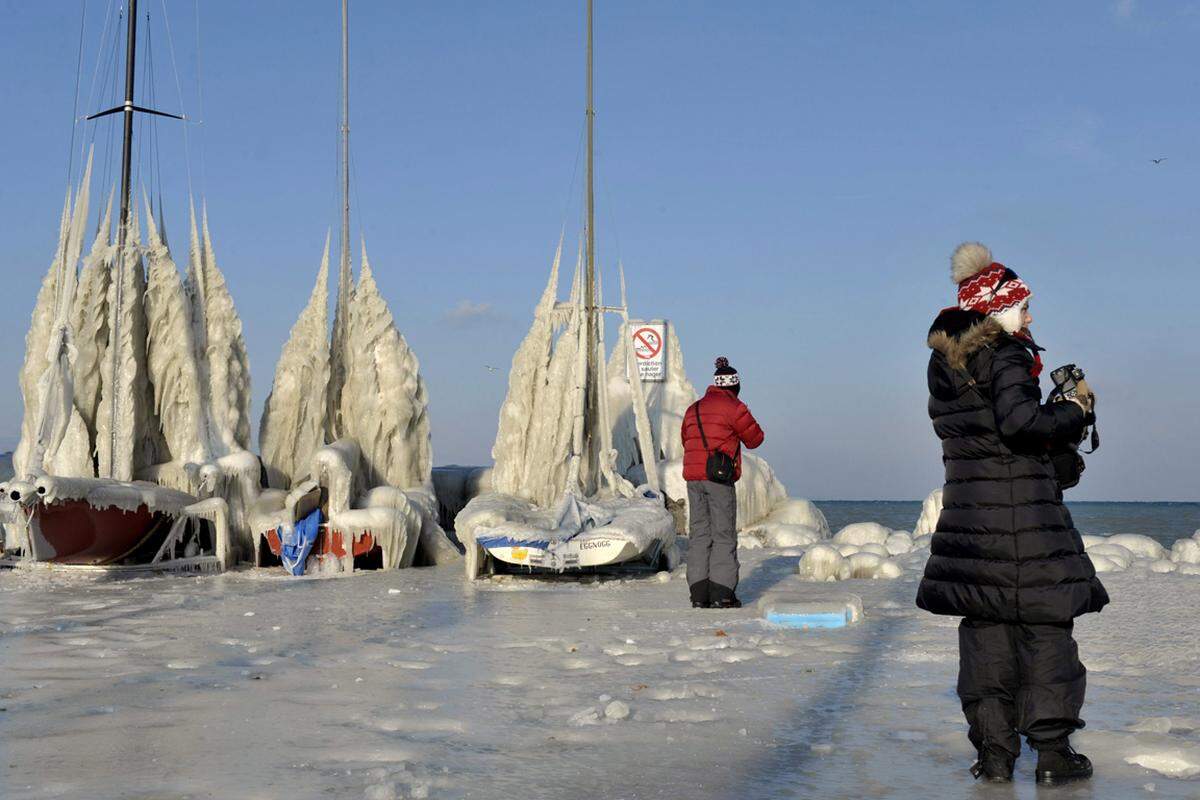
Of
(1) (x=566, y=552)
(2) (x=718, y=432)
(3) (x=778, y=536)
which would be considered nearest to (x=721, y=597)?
(2) (x=718, y=432)

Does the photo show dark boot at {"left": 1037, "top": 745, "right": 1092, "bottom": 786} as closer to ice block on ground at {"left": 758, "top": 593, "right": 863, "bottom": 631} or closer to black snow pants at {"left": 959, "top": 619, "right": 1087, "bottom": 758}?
black snow pants at {"left": 959, "top": 619, "right": 1087, "bottom": 758}

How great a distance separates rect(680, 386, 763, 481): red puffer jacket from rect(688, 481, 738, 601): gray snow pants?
0.13 metres

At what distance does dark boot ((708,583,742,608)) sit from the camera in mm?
8062

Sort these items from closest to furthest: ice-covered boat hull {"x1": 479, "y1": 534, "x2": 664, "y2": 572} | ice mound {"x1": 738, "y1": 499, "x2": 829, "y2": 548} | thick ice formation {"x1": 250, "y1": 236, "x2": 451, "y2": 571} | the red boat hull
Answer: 1. ice-covered boat hull {"x1": 479, "y1": 534, "x2": 664, "y2": 572}
2. the red boat hull
3. thick ice formation {"x1": 250, "y1": 236, "x2": 451, "y2": 571}
4. ice mound {"x1": 738, "y1": 499, "x2": 829, "y2": 548}

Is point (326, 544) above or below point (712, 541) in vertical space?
below

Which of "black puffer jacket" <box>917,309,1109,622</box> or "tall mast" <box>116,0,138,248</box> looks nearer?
"black puffer jacket" <box>917,309,1109,622</box>

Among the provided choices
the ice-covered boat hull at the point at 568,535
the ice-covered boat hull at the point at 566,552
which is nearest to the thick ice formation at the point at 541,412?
the ice-covered boat hull at the point at 568,535

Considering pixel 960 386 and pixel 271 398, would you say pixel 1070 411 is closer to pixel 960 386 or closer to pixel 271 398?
pixel 960 386

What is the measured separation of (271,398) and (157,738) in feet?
34.7

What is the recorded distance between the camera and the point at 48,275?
42.8 ft

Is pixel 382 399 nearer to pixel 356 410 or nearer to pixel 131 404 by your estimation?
pixel 356 410

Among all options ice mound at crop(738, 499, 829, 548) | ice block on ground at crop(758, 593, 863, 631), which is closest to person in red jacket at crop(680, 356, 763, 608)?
ice block on ground at crop(758, 593, 863, 631)

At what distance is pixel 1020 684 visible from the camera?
3588 mm

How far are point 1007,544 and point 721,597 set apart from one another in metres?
4.70
